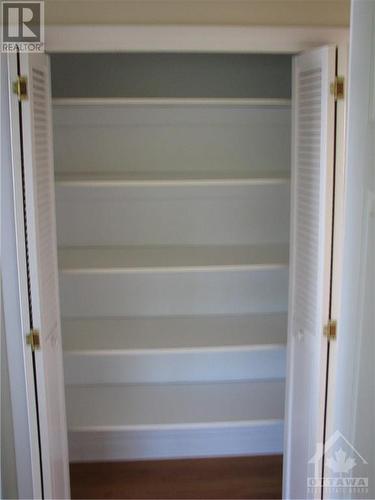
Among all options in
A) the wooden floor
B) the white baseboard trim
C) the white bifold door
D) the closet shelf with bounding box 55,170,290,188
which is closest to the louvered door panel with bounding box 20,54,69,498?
the white bifold door

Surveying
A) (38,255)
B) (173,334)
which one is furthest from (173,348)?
(38,255)

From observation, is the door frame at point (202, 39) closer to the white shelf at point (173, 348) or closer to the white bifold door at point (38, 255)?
the white bifold door at point (38, 255)

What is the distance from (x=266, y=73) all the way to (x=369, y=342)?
70.6 inches

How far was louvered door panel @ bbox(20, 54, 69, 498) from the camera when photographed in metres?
1.95

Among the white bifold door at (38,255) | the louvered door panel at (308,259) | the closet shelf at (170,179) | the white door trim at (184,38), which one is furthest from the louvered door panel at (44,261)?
the louvered door panel at (308,259)

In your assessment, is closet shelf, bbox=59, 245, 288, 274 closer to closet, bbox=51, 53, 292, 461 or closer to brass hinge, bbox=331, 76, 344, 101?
closet, bbox=51, 53, 292, 461

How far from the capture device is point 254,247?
295cm

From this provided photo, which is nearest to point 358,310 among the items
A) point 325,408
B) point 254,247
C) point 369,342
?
point 369,342

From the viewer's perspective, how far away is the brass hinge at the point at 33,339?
6.73 feet

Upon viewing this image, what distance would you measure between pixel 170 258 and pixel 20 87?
1113mm

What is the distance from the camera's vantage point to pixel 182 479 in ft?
9.85

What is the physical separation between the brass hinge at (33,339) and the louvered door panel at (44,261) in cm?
2

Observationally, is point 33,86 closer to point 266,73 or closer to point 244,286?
point 266,73

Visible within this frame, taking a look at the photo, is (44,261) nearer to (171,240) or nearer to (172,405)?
(171,240)
